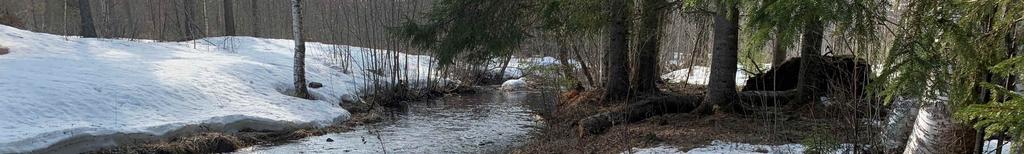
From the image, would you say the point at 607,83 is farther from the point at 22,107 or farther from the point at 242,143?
the point at 22,107

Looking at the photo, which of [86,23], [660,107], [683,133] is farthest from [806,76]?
[86,23]

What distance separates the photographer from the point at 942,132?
10.8 feet

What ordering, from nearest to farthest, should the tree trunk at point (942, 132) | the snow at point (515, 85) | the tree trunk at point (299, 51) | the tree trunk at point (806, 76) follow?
the tree trunk at point (942, 132) < the tree trunk at point (806, 76) < the tree trunk at point (299, 51) < the snow at point (515, 85)

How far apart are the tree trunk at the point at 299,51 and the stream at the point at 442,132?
65.2 inches

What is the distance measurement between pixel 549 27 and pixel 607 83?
2.55 meters

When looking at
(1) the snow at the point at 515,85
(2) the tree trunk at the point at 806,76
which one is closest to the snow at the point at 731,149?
(2) the tree trunk at the point at 806,76

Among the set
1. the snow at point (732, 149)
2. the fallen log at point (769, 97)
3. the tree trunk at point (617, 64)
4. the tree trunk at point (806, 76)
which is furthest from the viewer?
the tree trunk at point (617, 64)

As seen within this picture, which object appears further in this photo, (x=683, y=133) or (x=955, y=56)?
(x=683, y=133)

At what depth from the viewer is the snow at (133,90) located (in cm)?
788

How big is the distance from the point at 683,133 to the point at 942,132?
346 centimetres

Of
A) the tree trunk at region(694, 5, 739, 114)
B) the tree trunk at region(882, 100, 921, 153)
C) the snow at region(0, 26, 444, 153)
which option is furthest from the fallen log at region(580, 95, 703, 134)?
the snow at region(0, 26, 444, 153)

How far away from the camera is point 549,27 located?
27.4ft

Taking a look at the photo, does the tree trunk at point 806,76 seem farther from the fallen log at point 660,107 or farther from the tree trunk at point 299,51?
the tree trunk at point 299,51

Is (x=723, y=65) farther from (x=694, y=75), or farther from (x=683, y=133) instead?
(x=694, y=75)
